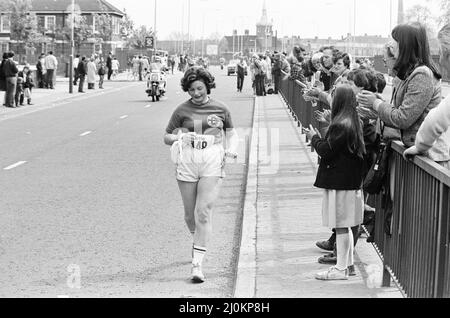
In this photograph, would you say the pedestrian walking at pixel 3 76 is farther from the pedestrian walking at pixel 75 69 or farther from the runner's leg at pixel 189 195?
the runner's leg at pixel 189 195

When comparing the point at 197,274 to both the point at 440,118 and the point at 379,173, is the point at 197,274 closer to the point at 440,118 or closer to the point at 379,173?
the point at 379,173

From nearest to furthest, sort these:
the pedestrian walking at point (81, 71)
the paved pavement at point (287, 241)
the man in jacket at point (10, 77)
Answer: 1. the paved pavement at point (287, 241)
2. the man in jacket at point (10, 77)
3. the pedestrian walking at point (81, 71)

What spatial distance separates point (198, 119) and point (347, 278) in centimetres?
174

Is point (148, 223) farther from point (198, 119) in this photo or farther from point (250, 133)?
point (250, 133)

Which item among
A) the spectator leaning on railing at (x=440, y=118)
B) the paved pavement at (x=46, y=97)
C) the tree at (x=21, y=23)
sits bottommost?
the paved pavement at (x=46, y=97)

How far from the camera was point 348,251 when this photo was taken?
24.5 feet

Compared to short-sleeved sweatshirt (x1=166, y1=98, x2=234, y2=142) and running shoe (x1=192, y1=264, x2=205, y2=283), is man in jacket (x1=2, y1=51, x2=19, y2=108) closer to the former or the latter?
short-sleeved sweatshirt (x1=166, y1=98, x2=234, y2=142)

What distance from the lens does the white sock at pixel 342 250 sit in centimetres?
741

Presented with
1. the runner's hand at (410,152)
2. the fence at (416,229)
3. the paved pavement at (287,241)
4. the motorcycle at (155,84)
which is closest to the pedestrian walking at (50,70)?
the motorcycle at (155,84)

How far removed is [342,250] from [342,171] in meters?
0.62

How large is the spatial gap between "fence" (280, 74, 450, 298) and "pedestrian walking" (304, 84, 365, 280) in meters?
0.25

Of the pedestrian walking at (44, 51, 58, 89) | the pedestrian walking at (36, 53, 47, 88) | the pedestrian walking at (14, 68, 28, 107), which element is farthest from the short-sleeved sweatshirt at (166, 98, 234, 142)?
the pedestrian walking at (36, 53, 47, 88)

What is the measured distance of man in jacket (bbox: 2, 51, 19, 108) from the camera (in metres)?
31.0
